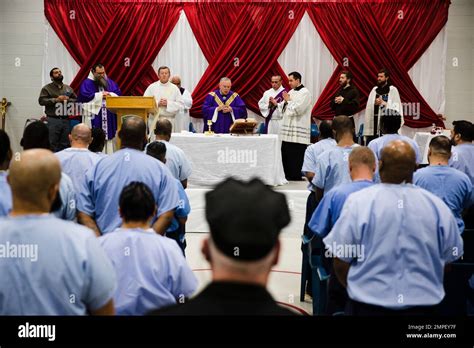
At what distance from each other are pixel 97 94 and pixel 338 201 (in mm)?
7616

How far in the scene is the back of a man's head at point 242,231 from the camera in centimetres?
159

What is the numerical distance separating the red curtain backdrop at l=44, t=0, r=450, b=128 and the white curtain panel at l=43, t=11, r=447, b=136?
16cm

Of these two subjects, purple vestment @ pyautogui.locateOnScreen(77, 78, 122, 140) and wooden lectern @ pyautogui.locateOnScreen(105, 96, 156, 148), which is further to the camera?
purple vestment @ pyautogui.locateOnScreen(77, 78, 122, 140)

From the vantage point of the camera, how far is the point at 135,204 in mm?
2871

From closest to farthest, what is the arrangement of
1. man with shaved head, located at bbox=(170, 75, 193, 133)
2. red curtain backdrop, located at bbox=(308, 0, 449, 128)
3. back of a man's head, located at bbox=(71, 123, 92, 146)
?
back of a man's head, located at bbox=(71, 123, 92, 146) → man with shaved head, located at bbox=(170, 75, 193, 133) → red curtain backdrop, located at bbox=(308, 0, 449, 128)

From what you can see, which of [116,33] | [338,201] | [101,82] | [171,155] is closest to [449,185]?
[338,201]

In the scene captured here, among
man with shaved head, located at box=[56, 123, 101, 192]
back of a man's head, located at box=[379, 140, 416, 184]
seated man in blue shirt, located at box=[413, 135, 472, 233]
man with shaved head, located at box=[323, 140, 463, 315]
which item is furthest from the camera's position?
man with shaved head, located at box=[56, 123, 101, 192]

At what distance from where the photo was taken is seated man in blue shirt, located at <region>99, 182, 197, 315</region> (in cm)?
280

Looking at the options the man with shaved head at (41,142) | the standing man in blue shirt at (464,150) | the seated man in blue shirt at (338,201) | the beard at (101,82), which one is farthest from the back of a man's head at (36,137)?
the beard at (101,82)

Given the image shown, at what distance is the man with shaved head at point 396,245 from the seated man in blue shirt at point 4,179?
1.50 metres

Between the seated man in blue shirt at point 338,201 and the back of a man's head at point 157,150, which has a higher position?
the back of a man's head at point 157,150

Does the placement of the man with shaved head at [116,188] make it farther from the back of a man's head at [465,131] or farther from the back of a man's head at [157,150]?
the back of a man's head at [465,131]

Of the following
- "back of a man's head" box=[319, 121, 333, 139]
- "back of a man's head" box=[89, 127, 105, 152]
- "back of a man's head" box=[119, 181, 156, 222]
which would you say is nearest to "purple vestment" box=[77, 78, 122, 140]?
"back of a man's head" box=[319, 121, 333, 139]

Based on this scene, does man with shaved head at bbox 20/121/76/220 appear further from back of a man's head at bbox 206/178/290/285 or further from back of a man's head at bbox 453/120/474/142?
back of a man's head at bbox 453/120/474/142
